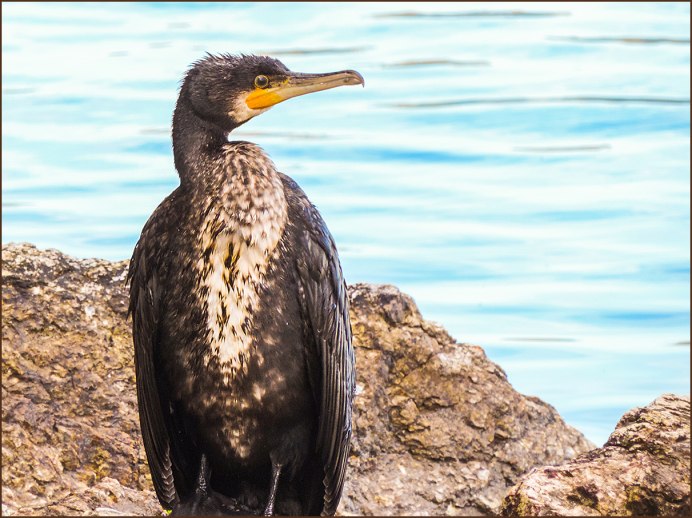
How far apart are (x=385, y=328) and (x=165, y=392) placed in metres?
1.03

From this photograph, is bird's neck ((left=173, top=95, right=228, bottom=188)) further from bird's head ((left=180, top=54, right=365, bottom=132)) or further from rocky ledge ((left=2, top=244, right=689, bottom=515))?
rocky ledge ((left=2, top=244, right=689, bottom=515))

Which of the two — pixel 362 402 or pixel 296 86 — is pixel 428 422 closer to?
pixel 362 402

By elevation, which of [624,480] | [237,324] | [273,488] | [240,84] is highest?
[240,84]


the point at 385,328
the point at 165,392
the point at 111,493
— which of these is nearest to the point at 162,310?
the point at 165,392

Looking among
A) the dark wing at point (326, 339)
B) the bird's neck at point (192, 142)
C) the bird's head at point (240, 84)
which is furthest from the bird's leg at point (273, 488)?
the bird's head at point (240, 84)

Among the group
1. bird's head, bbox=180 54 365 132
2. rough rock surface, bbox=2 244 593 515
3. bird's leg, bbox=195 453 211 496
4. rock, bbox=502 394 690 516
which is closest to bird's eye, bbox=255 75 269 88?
bird's head, bbox=180 54 365 132

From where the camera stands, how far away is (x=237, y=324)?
425 cm

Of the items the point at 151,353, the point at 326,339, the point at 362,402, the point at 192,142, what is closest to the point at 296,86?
the point at 192,142

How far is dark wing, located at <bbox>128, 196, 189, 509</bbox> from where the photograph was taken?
4387mm

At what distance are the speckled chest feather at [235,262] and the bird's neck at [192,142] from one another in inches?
5.5

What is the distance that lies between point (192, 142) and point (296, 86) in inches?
15.0

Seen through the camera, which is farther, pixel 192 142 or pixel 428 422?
pixel 428 422

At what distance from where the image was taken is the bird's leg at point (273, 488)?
435 cm

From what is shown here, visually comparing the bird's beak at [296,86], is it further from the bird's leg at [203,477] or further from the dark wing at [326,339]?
the bird's leg at [203,477]
